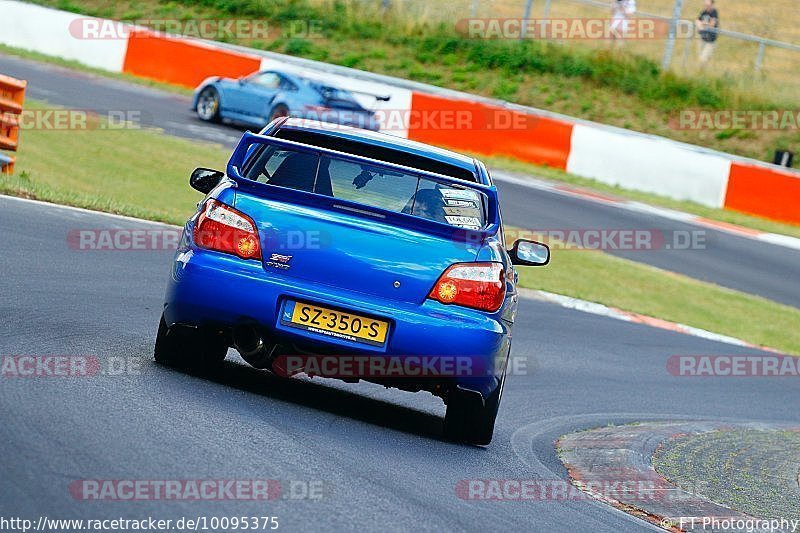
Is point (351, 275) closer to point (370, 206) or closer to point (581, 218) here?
point (370, 206)

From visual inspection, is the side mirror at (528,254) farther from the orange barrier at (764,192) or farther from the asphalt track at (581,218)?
the orange barrier at (764,192)

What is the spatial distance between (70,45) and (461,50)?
9449mm

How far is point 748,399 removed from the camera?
1234 centimetres

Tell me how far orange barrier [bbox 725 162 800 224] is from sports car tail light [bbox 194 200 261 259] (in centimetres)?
1895

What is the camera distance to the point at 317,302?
6938mm

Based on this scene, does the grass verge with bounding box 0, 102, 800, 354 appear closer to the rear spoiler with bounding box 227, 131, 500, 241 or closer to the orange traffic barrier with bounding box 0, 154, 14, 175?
the orange traffic barrier with bounding box 0, 154, 14, 175

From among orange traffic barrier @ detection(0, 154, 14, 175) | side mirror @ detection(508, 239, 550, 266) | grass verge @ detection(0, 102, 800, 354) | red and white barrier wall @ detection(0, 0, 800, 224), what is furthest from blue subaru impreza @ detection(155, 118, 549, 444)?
red and white barrier wall @ detection(0, 0, 800, 224)

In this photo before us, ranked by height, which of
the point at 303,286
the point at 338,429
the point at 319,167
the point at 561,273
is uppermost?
the point at 319,167

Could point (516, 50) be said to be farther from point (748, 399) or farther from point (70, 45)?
point (748, 399)

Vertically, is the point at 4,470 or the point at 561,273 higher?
the point at 4,470

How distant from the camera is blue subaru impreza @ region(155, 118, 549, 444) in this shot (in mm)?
6957

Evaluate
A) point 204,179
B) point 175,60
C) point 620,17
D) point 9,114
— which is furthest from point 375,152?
point 620,17

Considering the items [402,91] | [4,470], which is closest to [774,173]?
[402,91]

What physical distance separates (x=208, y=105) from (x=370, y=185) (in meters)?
19.3
